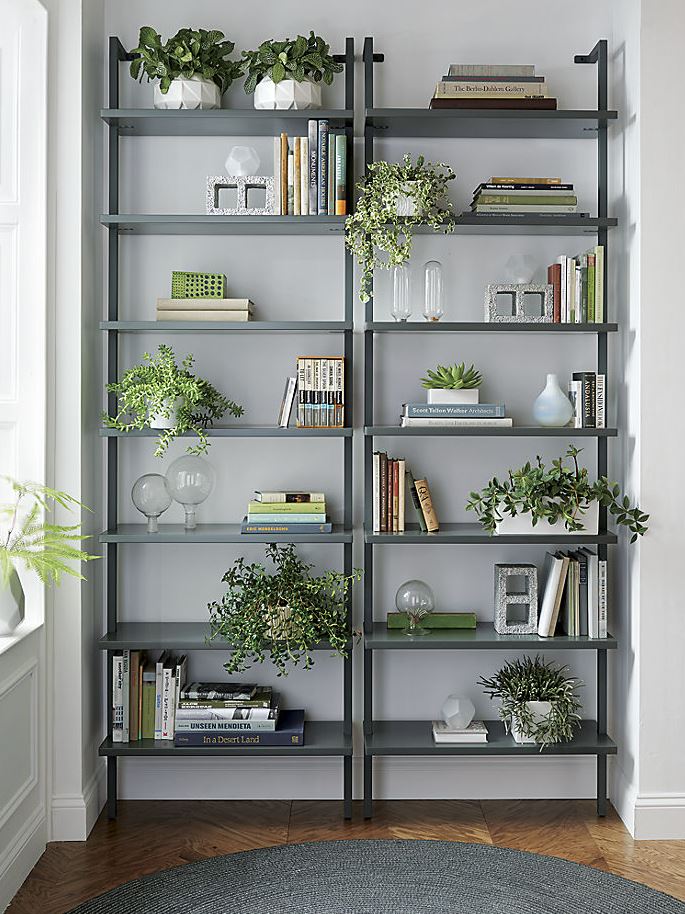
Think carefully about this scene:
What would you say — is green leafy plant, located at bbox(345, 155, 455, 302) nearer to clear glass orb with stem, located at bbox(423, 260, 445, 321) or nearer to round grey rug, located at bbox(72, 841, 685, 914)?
clear glass orb with stem, located at bbox(423, 260, 445, 321)

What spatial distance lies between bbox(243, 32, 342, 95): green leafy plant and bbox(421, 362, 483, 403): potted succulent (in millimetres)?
1023

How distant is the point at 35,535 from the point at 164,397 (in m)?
0.57

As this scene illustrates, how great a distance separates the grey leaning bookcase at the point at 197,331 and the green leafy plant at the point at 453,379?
10.8 inches

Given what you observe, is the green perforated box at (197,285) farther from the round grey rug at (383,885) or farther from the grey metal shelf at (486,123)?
the round grey rug at (383,885)

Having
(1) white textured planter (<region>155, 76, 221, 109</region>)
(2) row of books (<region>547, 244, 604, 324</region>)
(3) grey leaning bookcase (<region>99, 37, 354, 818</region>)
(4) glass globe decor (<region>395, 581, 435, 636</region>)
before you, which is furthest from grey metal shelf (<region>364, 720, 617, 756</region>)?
(1) white textured planter (<region>155, 76, 221, 109</region>)

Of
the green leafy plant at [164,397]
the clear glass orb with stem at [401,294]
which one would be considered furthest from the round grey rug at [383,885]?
the clear glass orb with stem at [401,294]

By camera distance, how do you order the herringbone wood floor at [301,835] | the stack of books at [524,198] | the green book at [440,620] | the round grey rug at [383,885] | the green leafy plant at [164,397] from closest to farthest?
the round grey rug at [383,885]
the herringbone wood floor at [301,835]
the green leafy plant at [164,397]
the stack of books at [524,198]
the green book at [440,620]

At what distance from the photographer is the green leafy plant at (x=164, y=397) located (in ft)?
9.78

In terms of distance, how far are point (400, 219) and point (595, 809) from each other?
209 cm

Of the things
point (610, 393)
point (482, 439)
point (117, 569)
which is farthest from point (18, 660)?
point (610, 393)

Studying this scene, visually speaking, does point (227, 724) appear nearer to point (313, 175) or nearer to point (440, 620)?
point (440, 620)

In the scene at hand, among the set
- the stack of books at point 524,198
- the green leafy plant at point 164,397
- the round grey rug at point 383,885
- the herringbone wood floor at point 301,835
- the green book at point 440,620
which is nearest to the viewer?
the round grey rug at point 383,885

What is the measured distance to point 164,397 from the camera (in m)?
2.97

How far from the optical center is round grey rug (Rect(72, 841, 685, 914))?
2535 mm
